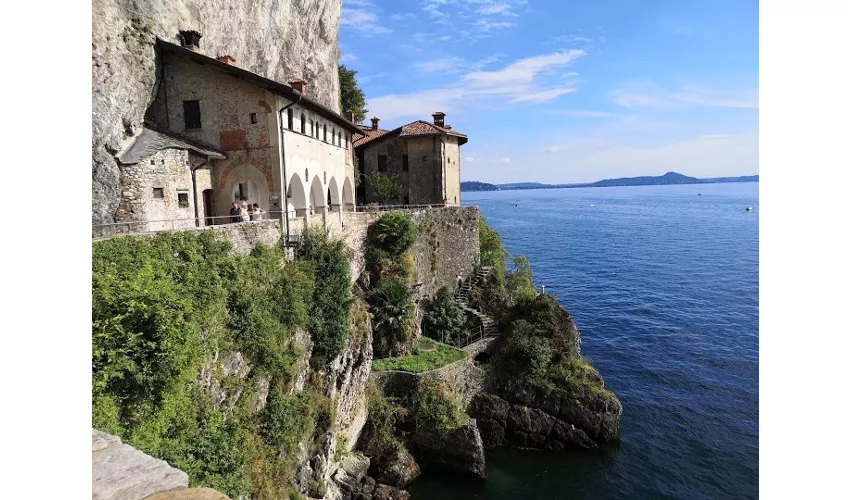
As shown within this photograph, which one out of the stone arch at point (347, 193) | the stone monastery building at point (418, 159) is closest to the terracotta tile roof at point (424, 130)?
the stone monastery building at point (418, 159)

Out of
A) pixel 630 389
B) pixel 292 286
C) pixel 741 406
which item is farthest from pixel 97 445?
pixel 741 406

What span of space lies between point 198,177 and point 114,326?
12.4 metres

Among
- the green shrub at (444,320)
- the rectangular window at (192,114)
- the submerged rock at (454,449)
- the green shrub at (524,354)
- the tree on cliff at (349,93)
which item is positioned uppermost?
the tree on cliff at (349,93)

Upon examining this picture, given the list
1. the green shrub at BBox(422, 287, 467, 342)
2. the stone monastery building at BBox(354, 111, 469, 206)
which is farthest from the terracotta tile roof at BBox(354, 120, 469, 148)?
the green shrub at BBox(422, 287, 467, 342)

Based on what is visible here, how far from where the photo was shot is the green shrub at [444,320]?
30828 millimetres

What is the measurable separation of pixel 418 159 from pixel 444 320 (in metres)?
15.4

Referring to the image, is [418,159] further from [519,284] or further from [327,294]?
[327,294]

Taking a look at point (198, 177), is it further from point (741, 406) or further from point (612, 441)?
point (741, 406)

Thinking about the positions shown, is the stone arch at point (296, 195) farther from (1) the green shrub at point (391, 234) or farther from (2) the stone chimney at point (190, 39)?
(2) the stone chimney at point (190, 39)

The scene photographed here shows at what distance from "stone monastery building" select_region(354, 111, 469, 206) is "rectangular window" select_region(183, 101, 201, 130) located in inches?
833

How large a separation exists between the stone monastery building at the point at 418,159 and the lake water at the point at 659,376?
17.6 meters

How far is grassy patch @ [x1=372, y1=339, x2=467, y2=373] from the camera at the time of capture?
1008 inches

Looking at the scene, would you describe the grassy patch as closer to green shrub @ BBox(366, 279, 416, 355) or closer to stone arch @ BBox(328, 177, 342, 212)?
green shrub @ BBox(366, 279, 416, 355)

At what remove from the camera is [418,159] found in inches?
1578
